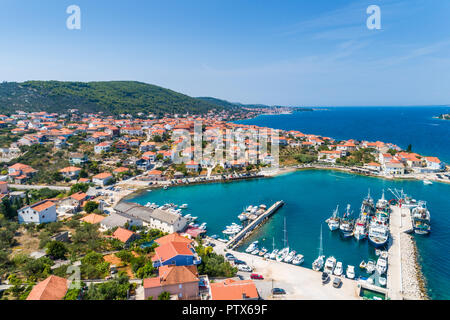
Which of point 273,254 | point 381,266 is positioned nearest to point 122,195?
point 273,254

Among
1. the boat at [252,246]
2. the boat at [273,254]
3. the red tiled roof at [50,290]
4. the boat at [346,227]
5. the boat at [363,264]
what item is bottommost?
the boat at [363,264]

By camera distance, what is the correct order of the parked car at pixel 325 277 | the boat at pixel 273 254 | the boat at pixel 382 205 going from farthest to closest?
the boat at pixel 382 205 < the boat at pixel 273 254 < the parked car at pixel 325 277

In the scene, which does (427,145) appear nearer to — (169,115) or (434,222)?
(434,222)

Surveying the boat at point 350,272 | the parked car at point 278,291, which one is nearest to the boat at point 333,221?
the boat at point 350,272

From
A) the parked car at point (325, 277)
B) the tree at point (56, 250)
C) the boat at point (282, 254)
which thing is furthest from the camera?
the boat at point (282, 254)

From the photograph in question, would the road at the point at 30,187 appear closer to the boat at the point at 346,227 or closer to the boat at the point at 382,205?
the boat at the point at 346,227

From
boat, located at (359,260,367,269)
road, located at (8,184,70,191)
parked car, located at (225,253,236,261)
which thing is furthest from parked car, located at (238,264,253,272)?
road, located at (8,184,70,191)

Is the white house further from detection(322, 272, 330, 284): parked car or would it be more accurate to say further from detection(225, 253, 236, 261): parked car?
detection(322, 272, 330, 284): parked car
